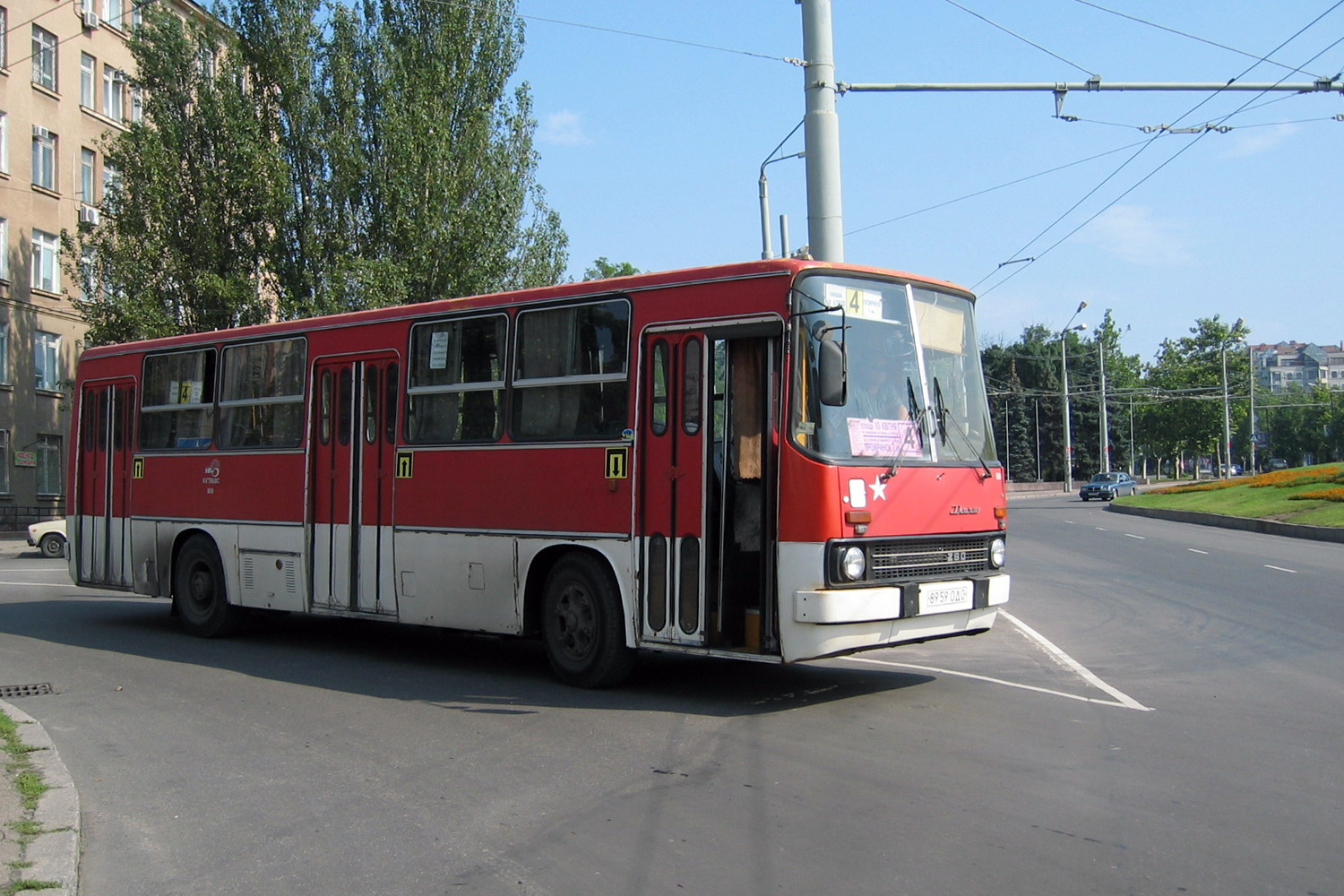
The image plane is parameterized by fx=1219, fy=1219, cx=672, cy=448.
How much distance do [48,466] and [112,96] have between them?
13.6m

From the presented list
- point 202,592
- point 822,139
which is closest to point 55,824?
point 202,592

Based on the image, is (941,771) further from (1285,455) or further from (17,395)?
(1285,455)

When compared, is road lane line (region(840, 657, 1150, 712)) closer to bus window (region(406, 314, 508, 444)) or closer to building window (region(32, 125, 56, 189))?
bus window (region(406, 314, 508, 444))

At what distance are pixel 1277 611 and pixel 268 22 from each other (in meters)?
27.2

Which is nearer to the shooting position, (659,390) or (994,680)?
(659,390)

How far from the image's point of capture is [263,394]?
41.0ft

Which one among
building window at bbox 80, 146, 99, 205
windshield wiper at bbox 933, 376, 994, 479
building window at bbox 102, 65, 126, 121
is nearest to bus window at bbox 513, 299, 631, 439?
windshield wiper at bbox 933, 376, 994, 479

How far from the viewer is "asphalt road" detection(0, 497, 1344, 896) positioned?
5.05 m

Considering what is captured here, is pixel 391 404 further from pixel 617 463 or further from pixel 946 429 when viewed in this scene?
pixel 946 429

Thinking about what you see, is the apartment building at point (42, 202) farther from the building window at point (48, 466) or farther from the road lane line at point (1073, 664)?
the road lane line at point (1073, 664)

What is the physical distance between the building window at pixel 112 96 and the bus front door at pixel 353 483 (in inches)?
1440

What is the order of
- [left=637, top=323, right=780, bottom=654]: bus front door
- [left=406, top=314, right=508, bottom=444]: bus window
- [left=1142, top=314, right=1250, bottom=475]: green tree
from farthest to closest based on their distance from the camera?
[left=1142, top=314, right=1250, bottom=475]: green tree
[left=406, top=314, right=508, bottom=444]: bus window
[left=637, top=323, right=780, bottom=654]: bus front door

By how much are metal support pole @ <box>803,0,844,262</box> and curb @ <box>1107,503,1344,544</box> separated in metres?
21.4

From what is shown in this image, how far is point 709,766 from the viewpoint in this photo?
675 centimetres
